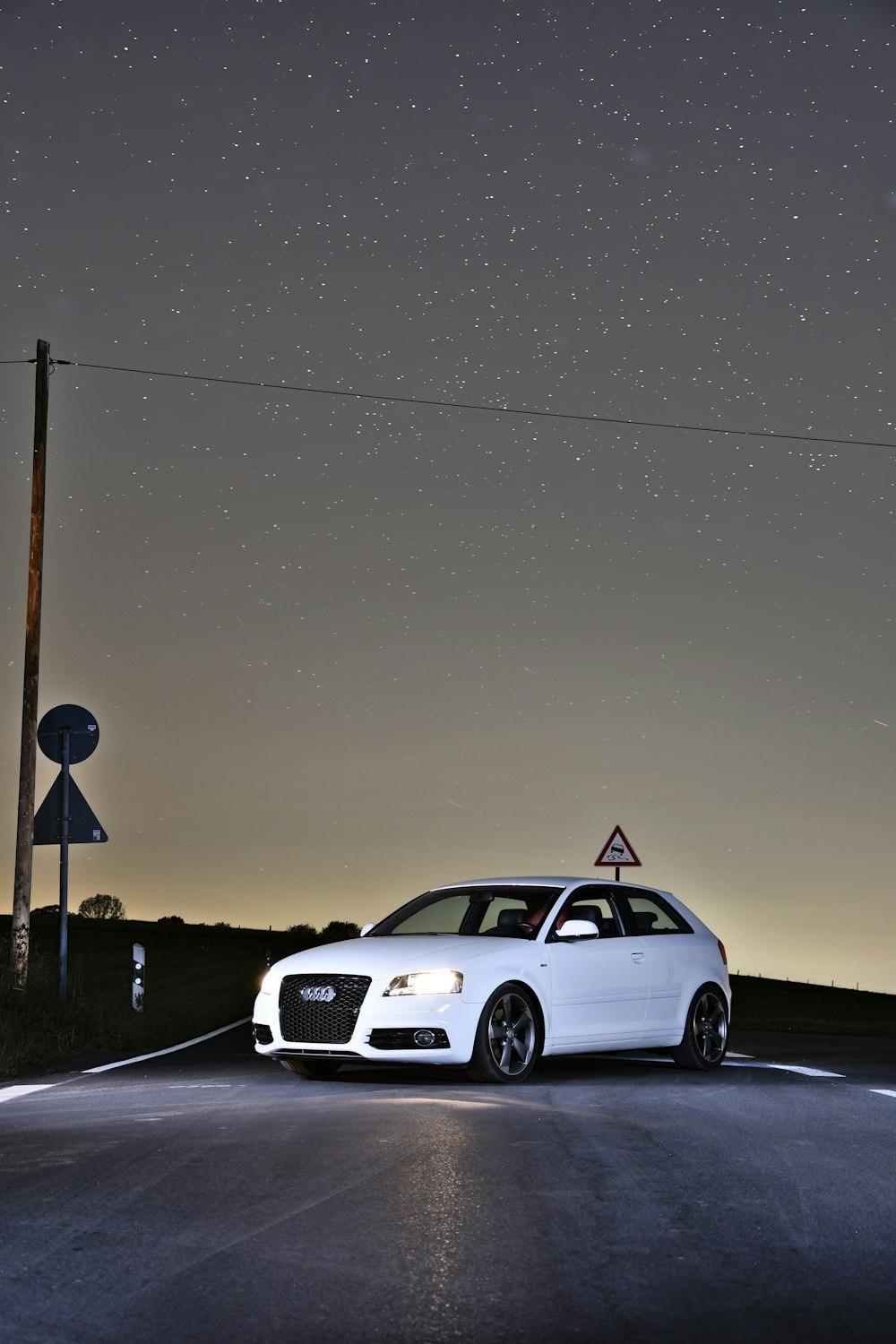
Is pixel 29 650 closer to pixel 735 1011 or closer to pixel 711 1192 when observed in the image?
pixel 711 1192

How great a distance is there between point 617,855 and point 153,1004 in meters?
7.62

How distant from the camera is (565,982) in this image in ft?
42.0

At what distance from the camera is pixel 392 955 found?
12.2 m

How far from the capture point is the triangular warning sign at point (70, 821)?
62.8 ft

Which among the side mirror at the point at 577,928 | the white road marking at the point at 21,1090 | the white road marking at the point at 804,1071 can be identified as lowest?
the white road marking at the point at 804,1071

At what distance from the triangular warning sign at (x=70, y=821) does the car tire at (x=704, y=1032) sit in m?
7.57

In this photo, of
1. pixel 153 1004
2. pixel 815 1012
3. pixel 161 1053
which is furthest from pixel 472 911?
pixel 815 1012

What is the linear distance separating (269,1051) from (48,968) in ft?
26.0

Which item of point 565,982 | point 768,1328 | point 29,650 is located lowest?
point 768,1328

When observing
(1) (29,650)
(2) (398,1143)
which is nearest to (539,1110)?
(2) (398,1143)

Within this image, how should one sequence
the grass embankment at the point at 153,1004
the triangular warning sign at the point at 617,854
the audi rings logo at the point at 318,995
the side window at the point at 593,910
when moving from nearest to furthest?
the audi rings logo at the point at 318,995 < the side window at the point at 593,910 < the grass embankment at the point at 153,1004 < the triangular warning sign at the point at 617,854

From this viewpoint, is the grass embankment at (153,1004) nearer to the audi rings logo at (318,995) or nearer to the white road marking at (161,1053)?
the white road marking at (161,1053)

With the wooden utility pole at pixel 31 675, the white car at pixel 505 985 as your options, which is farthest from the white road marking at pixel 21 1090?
the wooden utility pole at pixel 31 675

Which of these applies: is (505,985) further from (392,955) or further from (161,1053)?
(161,1053)
